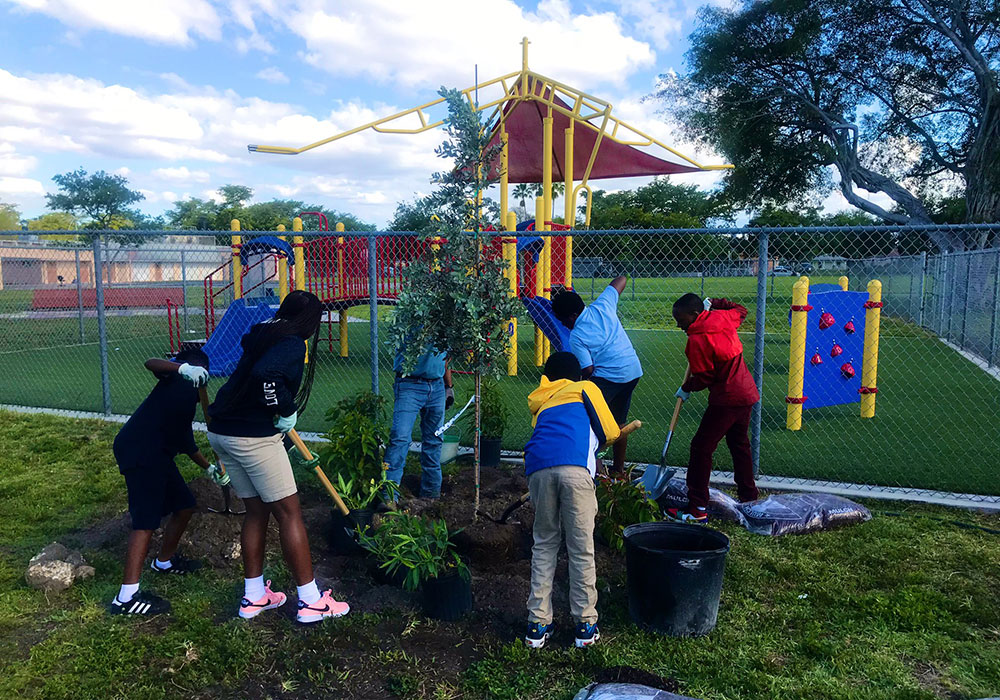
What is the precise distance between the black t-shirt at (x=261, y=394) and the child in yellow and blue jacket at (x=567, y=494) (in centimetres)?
116

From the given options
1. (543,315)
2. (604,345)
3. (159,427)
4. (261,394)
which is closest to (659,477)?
(604,345)

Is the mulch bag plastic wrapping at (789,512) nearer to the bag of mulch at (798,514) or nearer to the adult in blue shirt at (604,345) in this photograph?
the bag of mulch at (798,514)

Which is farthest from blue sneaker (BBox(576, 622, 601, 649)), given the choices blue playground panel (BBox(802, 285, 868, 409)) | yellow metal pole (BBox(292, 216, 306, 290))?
yellow metal pole (BBox(292, 216, 306, 290))

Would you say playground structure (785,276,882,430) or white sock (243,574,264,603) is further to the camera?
playground structure (785,276,882,430)

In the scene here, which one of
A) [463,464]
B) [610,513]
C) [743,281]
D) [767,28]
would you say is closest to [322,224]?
[463,464]

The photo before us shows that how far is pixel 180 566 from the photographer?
4.08m

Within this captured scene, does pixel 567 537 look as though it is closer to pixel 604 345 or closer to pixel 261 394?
pixel 261 394

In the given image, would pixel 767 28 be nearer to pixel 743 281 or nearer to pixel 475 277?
pixel 743 281

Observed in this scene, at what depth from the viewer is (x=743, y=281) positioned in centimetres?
2722

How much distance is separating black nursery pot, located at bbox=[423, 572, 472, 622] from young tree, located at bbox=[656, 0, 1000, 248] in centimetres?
2616

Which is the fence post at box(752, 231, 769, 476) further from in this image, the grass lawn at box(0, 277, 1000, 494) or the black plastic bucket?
the black plastic bucket

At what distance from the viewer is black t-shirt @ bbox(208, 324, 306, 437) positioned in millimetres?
3285

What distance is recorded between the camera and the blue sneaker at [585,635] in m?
3.26

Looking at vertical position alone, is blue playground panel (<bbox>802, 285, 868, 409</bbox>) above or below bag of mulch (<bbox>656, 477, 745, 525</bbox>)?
above
